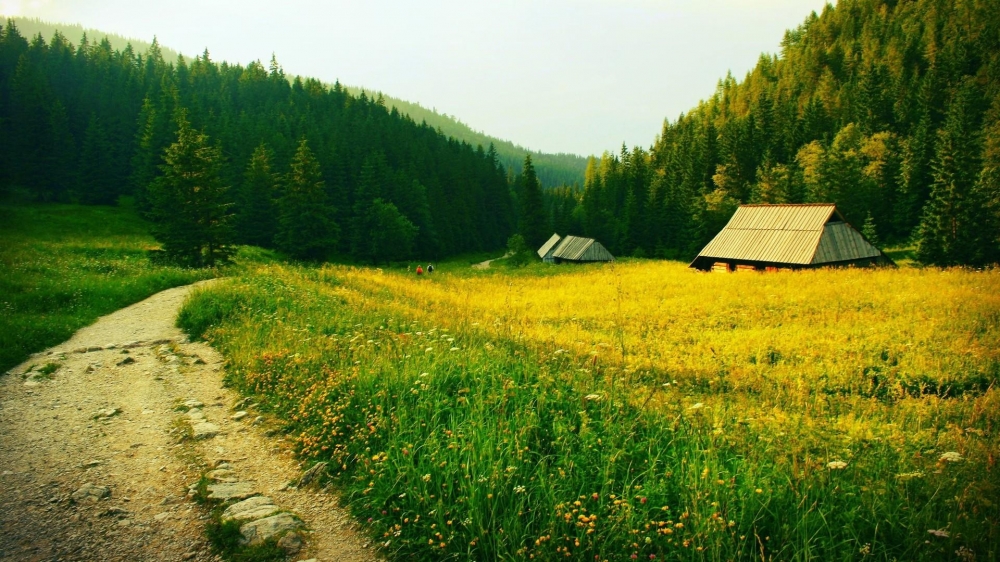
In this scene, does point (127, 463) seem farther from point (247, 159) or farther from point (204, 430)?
point (247, 159)

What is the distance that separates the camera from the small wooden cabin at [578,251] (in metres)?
63.2

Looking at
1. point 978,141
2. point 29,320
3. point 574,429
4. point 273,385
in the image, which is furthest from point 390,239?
point 978,141

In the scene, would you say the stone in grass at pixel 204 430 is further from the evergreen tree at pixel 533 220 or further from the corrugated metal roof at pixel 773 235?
the evergreen tree at pixel 533 220

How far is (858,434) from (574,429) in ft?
12.7

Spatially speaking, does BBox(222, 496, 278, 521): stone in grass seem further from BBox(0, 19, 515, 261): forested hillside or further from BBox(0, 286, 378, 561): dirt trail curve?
BBox(0, 19, 515, 261): forested hillside

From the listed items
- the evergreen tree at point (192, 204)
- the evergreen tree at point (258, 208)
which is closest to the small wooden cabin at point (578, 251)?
the evergreen tree at point (258, 208)

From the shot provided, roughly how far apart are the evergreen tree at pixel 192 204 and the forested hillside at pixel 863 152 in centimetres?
6410

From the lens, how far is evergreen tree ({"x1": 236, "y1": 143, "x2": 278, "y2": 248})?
5838 centimetres

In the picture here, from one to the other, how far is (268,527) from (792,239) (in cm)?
3630

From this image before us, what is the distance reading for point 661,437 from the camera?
17.9 ft

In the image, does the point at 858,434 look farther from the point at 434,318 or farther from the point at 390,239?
the point at 390,239

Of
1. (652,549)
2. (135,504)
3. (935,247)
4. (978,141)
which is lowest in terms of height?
(135,504)

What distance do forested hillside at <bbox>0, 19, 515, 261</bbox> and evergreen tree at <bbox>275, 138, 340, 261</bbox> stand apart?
0.55ft

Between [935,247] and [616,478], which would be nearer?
[616,478]
